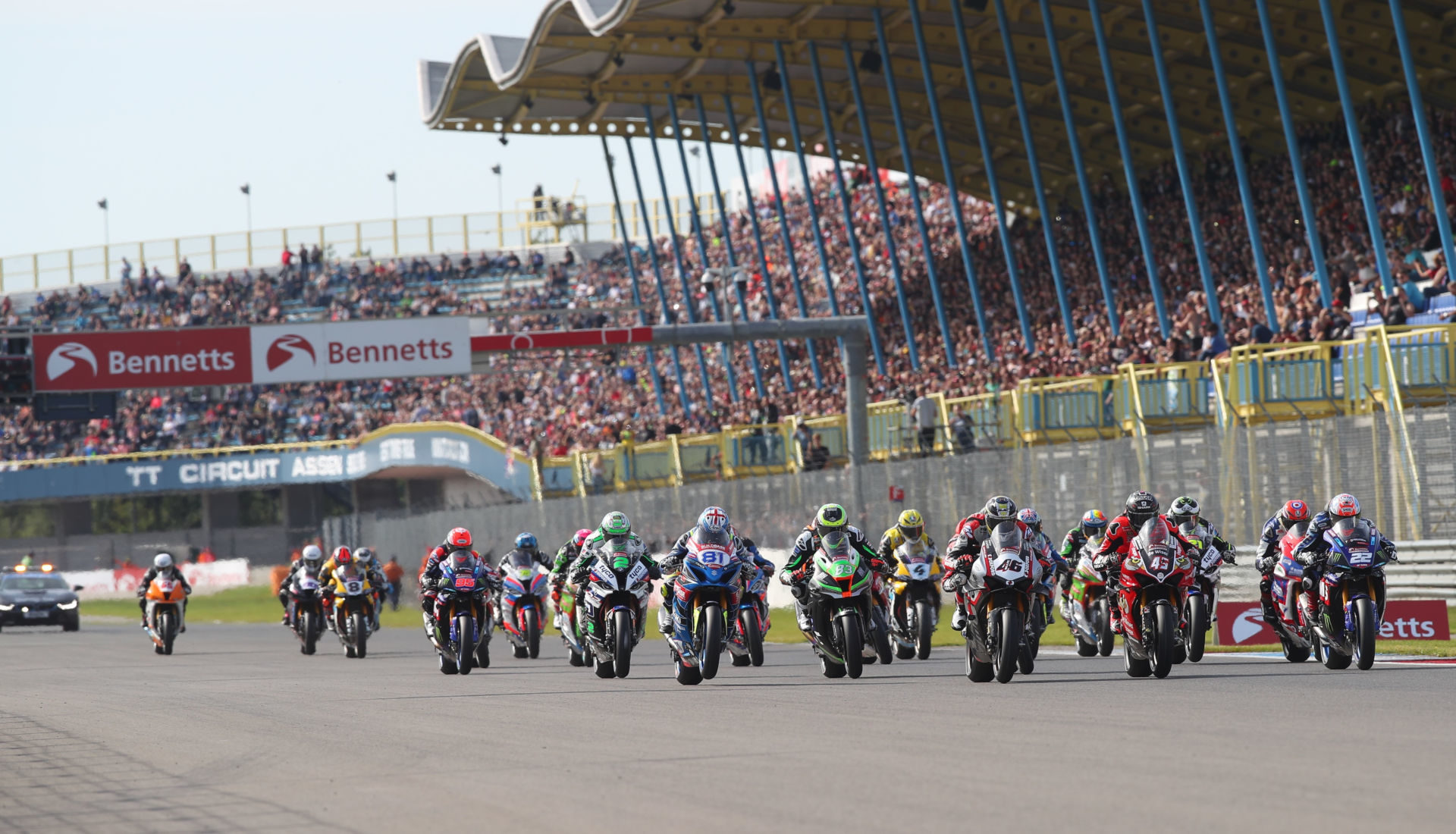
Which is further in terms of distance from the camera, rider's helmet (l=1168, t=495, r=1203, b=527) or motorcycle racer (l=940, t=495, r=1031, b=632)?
rider's helmet (l=1168, t=495, r=1203, b=527)

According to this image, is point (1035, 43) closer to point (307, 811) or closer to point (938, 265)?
point (938, 265)

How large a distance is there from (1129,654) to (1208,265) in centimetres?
1887

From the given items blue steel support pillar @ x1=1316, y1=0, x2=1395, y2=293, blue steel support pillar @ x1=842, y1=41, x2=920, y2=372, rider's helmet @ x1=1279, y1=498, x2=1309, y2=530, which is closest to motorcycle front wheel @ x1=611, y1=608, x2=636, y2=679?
rider's helmet @ x1=1279, y1=498, x2=1309, y2=530

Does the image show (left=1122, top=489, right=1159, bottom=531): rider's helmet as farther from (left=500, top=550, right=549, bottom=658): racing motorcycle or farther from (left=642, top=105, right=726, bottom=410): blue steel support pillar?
(left=642, top=105, right=726, bottom=410): blue steel support pillar

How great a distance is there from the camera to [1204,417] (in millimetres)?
25906

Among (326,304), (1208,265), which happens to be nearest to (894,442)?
(1208,265)

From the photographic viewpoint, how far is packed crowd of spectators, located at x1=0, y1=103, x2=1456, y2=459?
33.5m

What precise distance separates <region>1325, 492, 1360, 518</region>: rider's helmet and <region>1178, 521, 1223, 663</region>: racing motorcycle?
1180mm

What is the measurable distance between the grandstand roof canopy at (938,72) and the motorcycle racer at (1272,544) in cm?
2368

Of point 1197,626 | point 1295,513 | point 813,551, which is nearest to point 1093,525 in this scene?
point 1197,626

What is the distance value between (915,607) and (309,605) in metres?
10.2

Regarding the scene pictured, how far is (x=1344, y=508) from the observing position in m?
15.5

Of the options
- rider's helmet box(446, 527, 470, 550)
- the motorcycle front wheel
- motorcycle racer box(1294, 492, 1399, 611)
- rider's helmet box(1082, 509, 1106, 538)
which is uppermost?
rider's helmet box(446, 527, 470, 550)

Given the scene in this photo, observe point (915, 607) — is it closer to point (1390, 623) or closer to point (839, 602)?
point (839, 602)
